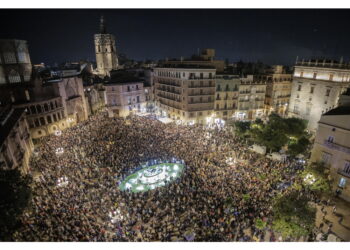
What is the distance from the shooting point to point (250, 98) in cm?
4984

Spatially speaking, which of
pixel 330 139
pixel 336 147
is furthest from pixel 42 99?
pixel 336 147

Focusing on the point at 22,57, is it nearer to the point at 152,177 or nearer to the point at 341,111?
the point at 152,177

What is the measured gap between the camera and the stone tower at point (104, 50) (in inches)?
2953

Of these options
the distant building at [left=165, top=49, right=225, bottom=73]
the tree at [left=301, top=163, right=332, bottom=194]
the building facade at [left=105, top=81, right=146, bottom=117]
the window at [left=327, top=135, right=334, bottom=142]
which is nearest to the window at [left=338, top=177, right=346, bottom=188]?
the tree at [left=301, top=163, right=332, bottom=194]

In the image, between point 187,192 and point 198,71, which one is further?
point 198,71

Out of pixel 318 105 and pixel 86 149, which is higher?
pixel 318 105

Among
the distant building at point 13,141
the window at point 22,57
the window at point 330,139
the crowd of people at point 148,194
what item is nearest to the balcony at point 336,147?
the window at point 330,139

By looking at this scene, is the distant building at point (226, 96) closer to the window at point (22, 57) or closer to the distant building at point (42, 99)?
the distant building at point (42, 99)

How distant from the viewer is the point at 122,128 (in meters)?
35.1

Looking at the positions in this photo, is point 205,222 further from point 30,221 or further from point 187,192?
point 30,221

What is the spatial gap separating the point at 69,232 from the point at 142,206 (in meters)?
5.87

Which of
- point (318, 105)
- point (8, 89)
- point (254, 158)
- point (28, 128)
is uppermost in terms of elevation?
point (8, 89)

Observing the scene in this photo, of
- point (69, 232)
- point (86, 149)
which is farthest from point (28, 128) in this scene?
point (69, 232)

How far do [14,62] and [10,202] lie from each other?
122 ft
